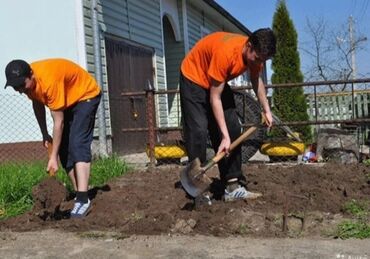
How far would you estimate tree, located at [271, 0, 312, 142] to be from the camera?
13.4m

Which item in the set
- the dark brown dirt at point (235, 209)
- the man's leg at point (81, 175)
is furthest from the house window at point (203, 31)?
the man's leg at point (81, 175)

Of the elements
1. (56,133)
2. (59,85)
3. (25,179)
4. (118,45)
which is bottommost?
(25,179)

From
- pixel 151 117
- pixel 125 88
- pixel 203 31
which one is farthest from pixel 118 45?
pixel 203 31

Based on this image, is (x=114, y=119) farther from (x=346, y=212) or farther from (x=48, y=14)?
(x=346, y=212)

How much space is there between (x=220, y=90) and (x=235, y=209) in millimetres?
1094

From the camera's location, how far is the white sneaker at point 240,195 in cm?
551

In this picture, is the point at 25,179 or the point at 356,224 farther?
the point at 25,179

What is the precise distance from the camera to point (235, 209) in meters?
5.11

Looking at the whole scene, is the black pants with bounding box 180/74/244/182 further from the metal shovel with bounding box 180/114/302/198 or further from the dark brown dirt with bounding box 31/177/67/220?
the dark brown dirt with bounding box 31/177/67/220

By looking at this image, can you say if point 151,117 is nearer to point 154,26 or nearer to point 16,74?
point 16,74

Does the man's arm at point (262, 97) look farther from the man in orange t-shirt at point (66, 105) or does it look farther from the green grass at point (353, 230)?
the man in orange t-shirt at point (66, 105)

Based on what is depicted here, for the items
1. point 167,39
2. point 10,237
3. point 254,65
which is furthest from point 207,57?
point 167,39

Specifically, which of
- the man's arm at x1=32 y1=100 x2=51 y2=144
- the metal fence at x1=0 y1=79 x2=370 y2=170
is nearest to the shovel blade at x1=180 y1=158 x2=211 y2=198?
the man's arm at x1=32 y1=100 x2=51 y2=144

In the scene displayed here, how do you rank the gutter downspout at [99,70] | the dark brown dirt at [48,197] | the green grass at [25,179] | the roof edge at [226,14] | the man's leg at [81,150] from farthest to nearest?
1. the roof edge at [226,14]
2. the gutter downspout at [99,70]
3. the green grass at [25,179]
4. the dark brown dirt at [48,197]
5. the man's leg at [81,150]
